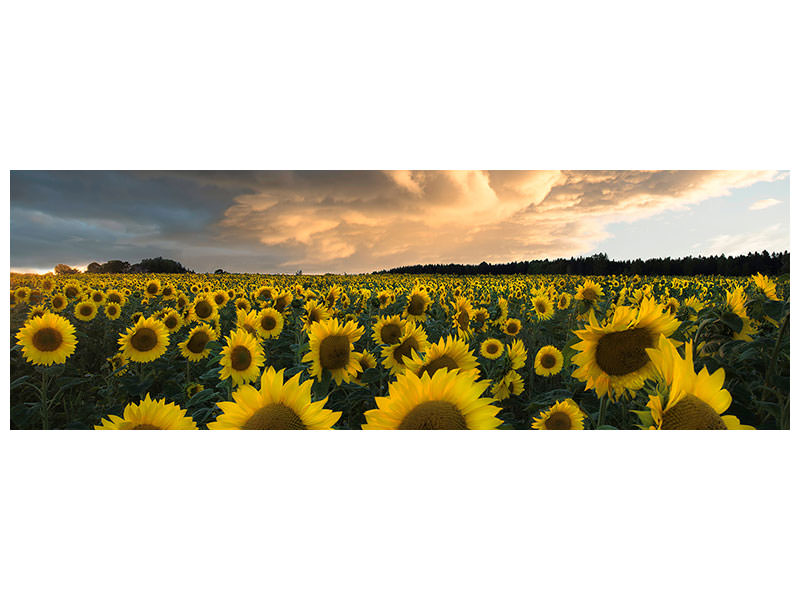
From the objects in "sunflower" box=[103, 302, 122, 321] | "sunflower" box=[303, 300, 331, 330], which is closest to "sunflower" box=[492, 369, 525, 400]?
"sunflower" box=[303, 300, 331, 330]

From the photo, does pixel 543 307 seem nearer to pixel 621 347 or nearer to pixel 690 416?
pixel 621 347

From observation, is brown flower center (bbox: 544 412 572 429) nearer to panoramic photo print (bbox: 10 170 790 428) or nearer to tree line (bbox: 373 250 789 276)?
panoramic photo print (bbox: 10 170 790 428)

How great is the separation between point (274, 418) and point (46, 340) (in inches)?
92.1

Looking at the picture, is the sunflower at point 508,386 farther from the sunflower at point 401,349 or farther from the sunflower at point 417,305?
the sunflower at point 417,305

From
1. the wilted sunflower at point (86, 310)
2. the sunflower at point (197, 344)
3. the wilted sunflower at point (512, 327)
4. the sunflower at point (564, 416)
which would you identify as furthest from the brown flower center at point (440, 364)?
the wilted sunflower at point (86, 310)

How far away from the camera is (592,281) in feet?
11.9

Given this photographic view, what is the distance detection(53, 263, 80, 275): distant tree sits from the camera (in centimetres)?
314

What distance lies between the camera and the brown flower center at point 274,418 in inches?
68.6

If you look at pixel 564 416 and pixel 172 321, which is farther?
pixel 172 321

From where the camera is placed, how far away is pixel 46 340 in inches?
126

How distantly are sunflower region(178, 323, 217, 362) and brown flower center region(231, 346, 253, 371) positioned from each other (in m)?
0.60

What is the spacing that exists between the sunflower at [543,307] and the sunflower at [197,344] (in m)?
2.65

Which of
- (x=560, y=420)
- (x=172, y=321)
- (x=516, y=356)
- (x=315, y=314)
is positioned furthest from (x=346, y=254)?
→ (x=560, y=420)

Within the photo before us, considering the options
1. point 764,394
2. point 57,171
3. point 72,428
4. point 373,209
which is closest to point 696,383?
point 764,394
